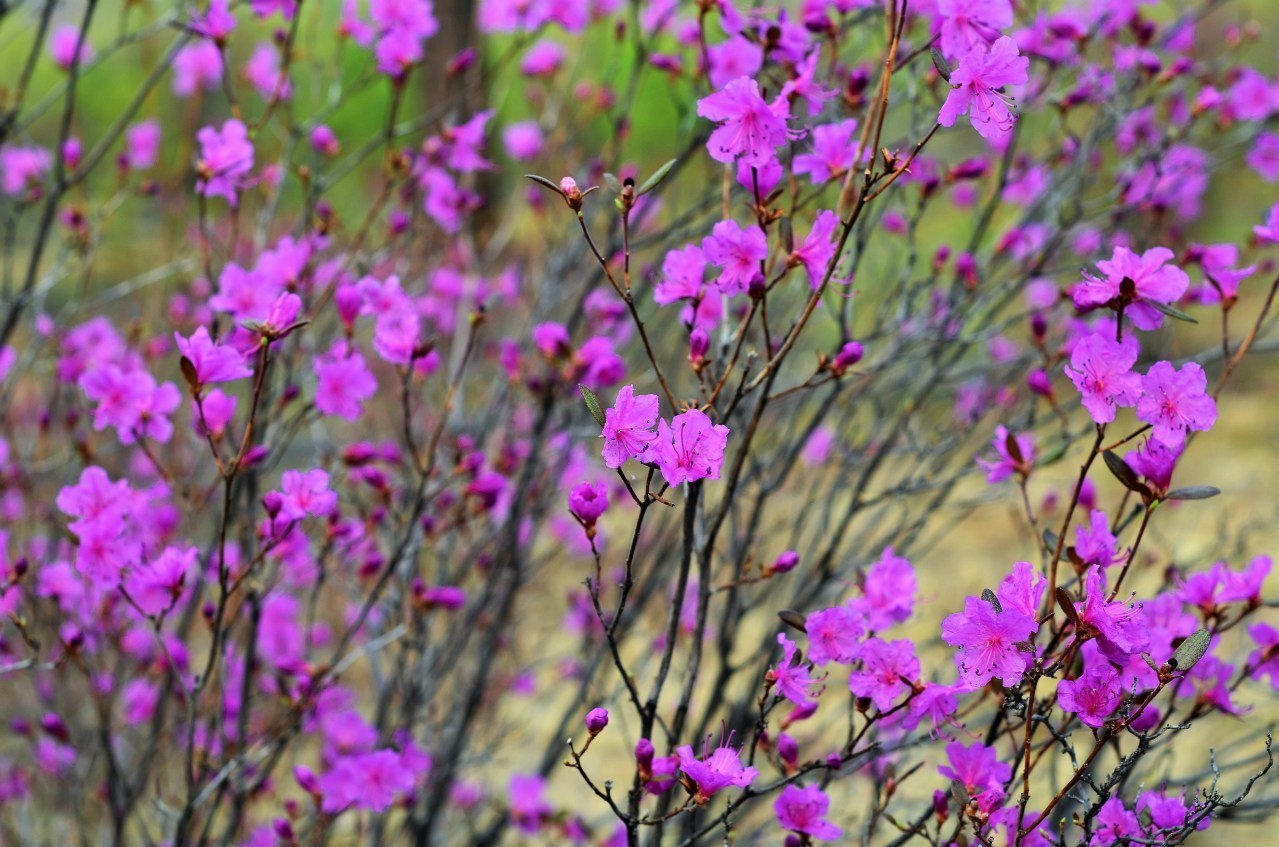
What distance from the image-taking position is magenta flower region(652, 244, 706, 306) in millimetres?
1504

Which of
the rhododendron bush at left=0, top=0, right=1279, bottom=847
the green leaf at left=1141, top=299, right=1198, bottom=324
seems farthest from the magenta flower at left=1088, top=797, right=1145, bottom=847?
the green leaf at left=1141, top=299, right=1198, bottom=324

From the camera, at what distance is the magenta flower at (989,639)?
46.6 inches

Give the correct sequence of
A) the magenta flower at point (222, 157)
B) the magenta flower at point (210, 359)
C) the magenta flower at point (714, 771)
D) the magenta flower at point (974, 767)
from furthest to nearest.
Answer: the magenta flower at point (222, 157)
the magenta flower at point (210, 359)
the magenta flower at point (974, 767)
the magenta flower at point (714, 771)

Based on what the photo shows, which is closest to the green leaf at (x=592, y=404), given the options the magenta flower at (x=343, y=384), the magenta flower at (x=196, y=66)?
the magenta flower at (x=343, y=384)

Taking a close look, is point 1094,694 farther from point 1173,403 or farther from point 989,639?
point 1173,403

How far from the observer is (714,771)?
1298 millimetres

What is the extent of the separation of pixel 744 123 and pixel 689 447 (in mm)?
470

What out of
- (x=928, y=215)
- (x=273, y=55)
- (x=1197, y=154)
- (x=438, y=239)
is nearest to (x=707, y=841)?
(x=1197, y=154)

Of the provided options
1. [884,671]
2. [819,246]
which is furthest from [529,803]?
[819,246]

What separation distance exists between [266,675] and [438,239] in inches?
66.5

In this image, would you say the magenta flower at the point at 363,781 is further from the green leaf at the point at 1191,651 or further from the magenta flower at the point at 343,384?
the green leaf at the point at 1191,651

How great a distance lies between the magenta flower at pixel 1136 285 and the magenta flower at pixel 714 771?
0.70 m

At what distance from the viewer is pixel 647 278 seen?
246 cm

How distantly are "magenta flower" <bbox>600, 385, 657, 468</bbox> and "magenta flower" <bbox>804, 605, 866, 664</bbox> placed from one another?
1.24 feet
